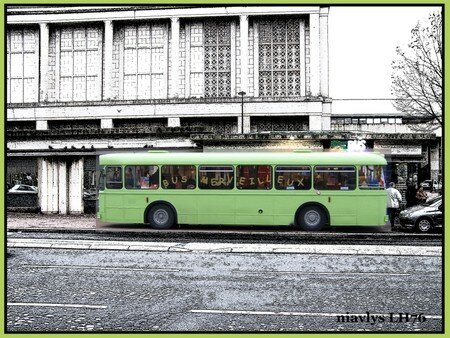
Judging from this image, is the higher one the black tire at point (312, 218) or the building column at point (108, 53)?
the building column at point (108, 53)

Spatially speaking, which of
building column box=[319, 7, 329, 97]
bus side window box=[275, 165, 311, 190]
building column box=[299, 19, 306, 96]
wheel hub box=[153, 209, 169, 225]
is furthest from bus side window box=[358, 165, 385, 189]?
building column box=[319, 7, 329, 97]

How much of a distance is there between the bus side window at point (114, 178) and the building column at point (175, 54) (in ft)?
60.3

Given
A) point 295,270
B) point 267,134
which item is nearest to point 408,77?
point 267,134

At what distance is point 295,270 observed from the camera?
12.3m

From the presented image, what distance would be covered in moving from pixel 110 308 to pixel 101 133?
20787 mm

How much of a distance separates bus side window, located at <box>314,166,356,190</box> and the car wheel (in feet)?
10.7

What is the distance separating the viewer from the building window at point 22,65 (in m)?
40.4

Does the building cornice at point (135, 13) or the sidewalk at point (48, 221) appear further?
the building cornice at point (135, 13)

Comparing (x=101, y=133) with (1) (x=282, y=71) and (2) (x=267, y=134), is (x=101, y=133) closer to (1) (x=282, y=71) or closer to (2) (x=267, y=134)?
(2) (x=267, y=134)

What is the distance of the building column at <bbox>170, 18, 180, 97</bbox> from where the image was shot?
38.8 metres

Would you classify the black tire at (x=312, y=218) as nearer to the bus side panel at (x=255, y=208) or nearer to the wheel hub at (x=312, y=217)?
the wheel hub at (x=312, y=217)

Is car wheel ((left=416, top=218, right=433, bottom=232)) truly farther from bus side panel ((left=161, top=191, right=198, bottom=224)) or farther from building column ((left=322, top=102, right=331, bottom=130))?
building column ((left=322, top=102, right=331, bottom=130))

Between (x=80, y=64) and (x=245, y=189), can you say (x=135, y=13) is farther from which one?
(x=245, y=189)

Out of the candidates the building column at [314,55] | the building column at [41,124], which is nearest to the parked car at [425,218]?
the building column at [314,55]
